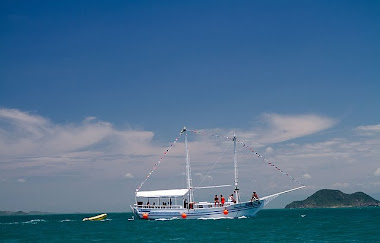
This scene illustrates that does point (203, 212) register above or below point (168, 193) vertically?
below

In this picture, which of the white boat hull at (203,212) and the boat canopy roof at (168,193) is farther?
the boat canopy roof at (168,193)

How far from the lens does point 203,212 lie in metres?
86.4

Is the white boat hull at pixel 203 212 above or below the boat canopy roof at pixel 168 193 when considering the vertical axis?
below

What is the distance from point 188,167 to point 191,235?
3419 centimetres

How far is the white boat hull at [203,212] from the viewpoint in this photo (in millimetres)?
85562

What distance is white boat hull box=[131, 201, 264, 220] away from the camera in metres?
85.6

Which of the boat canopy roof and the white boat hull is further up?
the boat canopy roof

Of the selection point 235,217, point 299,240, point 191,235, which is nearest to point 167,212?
point 235,217

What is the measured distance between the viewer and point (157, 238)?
179 feet

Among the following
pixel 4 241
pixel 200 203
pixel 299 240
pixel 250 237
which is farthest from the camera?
pixel 200 203

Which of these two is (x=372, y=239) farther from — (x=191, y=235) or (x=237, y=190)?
(x=237, y=190)

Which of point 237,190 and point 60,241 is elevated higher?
point 237,190

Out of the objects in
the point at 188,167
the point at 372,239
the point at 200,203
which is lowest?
the point at 372,239

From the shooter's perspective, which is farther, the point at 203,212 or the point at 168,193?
the point at 168,193
